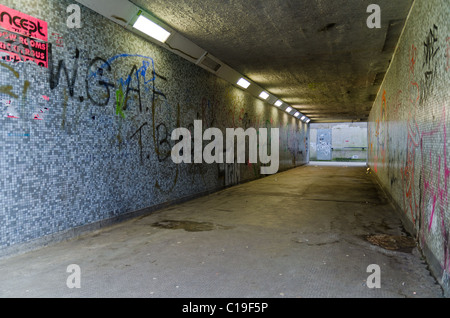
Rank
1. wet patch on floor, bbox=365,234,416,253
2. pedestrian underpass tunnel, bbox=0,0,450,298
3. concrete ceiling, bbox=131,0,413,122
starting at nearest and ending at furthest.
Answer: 1. pedestrian underpass tunnel, bbox=0,0,450,298
2. wet patch on floor, bbox=365,234,416,253
3. concrete ceiling, bbox=131,0,413,122

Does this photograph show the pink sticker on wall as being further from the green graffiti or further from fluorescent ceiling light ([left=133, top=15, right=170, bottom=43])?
fluorescent ceiling light ([left=133, top=15, right=170, bottom=43])

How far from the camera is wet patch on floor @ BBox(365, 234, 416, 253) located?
3.94 m

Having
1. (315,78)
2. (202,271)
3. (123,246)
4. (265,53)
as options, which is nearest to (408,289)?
(202,271)

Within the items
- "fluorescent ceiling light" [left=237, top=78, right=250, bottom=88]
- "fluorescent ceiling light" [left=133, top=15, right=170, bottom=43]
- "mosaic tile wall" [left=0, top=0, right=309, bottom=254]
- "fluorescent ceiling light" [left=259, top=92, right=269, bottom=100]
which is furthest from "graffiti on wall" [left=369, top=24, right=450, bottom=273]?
"fluorescent ceiling light" [left=259, top=92, right=269, bottom=100]

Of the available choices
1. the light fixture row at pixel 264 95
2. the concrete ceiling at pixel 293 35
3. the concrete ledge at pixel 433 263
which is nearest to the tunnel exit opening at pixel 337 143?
the light fixture row at pixel 264 95

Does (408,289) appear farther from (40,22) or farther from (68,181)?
(40,22)

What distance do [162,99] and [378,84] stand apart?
8.40m

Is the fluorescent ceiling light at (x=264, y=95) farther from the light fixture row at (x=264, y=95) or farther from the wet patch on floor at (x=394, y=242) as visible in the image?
the wet patch on floor at (x=394, y=242)

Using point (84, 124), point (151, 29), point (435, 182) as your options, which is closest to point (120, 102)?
point (84, 124)

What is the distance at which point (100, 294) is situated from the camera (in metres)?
2.64

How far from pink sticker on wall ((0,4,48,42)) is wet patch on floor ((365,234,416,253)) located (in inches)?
209

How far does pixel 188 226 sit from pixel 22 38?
352 centimetres

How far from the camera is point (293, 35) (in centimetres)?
639

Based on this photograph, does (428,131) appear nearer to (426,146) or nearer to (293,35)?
(426,146)
